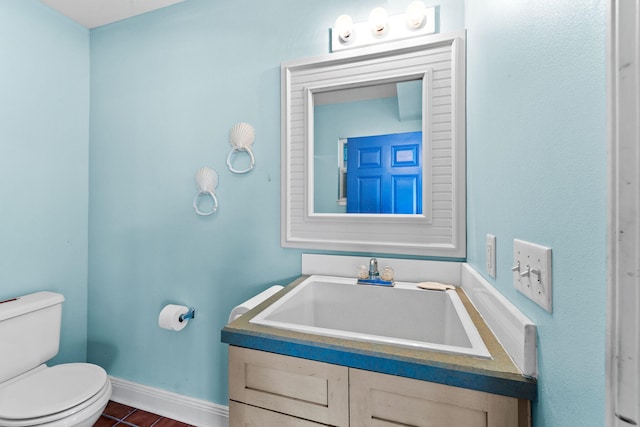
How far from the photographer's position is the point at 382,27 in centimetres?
126

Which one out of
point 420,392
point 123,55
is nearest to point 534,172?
point 420,392

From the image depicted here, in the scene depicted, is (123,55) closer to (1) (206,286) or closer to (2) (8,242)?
(2) (8,242)

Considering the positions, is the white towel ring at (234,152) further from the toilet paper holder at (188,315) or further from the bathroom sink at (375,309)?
the toilet paper holder at (188,315)

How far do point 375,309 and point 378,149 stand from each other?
2.32 ft

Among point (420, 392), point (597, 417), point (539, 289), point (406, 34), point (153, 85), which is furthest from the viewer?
point (153, 85)

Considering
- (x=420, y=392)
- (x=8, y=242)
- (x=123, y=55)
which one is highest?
(x=123, y=55)

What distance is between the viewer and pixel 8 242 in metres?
1.47

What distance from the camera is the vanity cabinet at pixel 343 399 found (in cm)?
61

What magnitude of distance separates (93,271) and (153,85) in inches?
49.0

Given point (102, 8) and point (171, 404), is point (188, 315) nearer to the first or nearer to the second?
point (171, 404)

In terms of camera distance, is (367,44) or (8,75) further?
(8,75)

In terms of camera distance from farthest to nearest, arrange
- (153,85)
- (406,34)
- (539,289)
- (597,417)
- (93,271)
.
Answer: (93,271)
(153,85)
(406,34)
(539,289)
(597,417)

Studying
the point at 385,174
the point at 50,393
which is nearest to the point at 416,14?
the point at 385,174

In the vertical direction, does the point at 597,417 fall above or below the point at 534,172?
below
